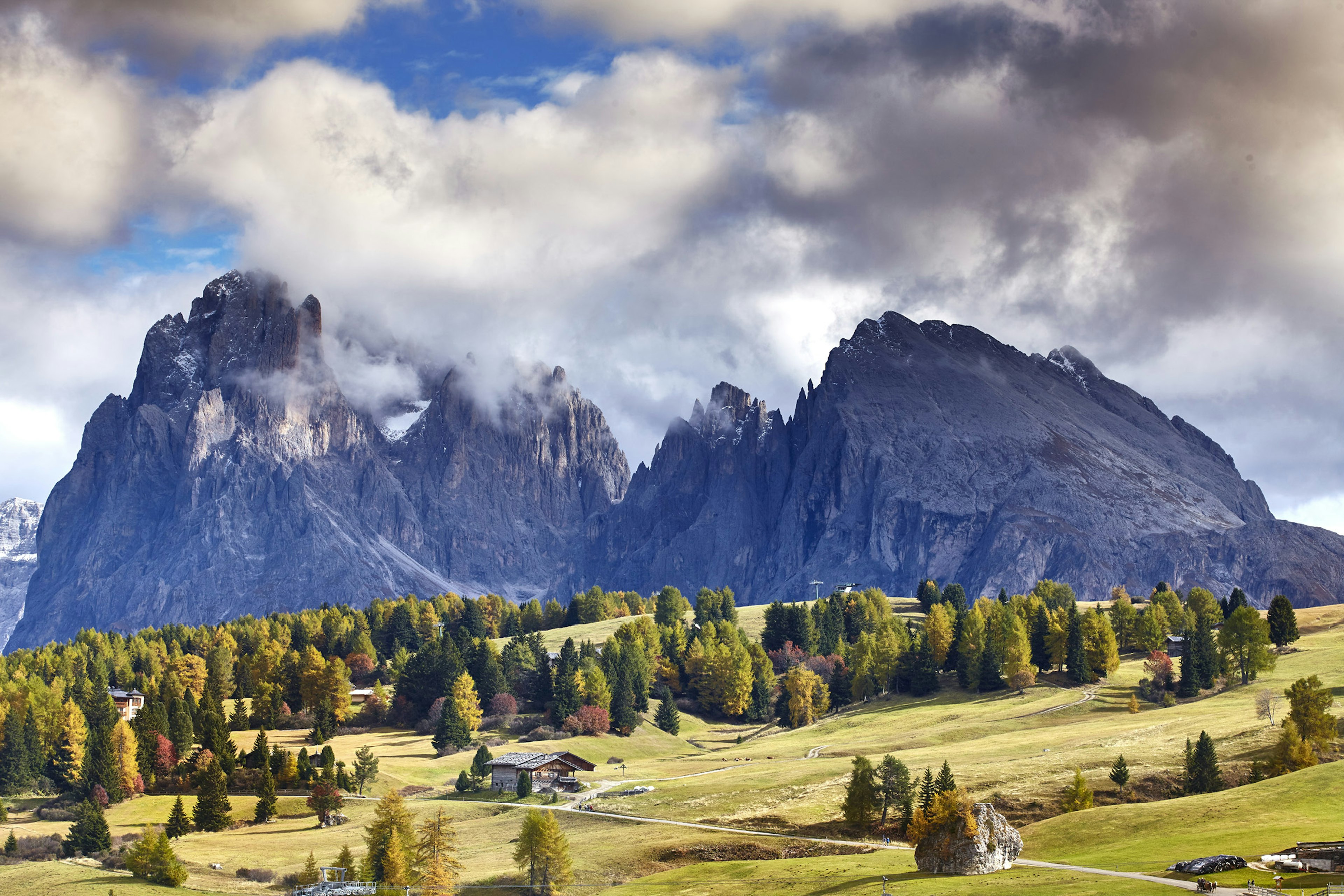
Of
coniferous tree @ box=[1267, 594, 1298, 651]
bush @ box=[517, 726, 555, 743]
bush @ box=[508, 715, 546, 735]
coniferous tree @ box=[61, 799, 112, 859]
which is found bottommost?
coniferous tree @ box=[61, 799, 112, 859]

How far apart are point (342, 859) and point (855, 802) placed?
122ft

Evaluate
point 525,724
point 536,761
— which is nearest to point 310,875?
point 536,761

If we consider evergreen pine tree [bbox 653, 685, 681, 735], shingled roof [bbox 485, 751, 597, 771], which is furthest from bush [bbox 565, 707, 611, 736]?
shingled roof [bbox 485, 751, 597, 771]

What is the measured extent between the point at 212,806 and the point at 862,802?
60254 millimetres

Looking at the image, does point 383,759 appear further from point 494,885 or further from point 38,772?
point 494,885

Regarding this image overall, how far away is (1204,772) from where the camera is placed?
97.2 meters

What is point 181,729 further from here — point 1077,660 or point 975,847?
point 1077,660

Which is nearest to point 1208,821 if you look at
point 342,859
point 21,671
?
point 342,859

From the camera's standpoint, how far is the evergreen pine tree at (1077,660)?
171750 mm

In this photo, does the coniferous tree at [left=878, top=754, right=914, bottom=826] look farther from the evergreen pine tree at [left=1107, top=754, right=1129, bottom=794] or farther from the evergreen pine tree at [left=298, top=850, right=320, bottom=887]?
the evergreen pine tree at [left=298, top=850, right=320, bottom=887]

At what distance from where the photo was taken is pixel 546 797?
5064 inches

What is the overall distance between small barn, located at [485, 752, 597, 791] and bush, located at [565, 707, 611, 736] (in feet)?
102

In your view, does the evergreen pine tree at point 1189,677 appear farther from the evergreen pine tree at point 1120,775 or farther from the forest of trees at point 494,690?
the evergreen pine tree at point 1120,775

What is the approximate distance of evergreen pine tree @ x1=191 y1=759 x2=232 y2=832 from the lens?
121938 mm
